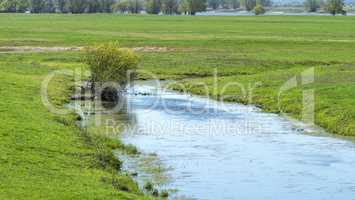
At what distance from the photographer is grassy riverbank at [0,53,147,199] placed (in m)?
27.0

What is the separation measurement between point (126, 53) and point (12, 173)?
109ft

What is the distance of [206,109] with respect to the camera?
55375 millimetres

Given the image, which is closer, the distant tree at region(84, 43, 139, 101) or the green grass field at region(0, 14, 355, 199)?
the green grass field at region(0, 14, 355, 199)

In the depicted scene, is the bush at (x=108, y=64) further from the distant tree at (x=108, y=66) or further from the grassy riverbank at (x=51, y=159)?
the grassy riverbank at (x=51, y=159)

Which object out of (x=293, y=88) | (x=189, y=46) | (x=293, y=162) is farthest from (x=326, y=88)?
(x=189, y=46)

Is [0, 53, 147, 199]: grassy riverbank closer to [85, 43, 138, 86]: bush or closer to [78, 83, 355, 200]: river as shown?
[78, 83, 355, 200]: river

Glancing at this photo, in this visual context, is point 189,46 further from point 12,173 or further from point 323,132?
point 12,173

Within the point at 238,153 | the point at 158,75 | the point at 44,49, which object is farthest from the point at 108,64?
the point at 44,49

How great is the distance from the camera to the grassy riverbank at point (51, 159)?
2705cm

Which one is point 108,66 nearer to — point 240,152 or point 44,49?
point 240,152

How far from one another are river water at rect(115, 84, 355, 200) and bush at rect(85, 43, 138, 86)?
12.3 ft

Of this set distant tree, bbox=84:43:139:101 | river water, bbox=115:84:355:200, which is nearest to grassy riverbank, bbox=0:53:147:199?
river water, bbox=115:84:355:200

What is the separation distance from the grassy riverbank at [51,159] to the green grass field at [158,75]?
A: 0.14ft

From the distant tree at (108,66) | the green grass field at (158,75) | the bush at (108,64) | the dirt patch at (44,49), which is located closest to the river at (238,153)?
the green grass field at (158,75)
